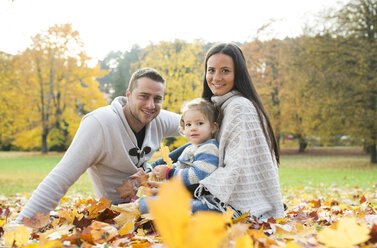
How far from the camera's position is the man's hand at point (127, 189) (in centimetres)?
307

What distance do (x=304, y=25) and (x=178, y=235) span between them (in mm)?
23281

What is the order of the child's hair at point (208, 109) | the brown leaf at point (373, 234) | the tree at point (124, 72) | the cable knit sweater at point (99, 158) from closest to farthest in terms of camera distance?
1. the brown leaf at point (373, 234)
2. the cable knit sweater at point (99, 158)
3. the child's hair at point (208, 109)
4. the tree at point (124, 72)

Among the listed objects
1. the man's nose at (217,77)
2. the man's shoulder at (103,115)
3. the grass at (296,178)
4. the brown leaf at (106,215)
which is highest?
the man's nose at (217,77)

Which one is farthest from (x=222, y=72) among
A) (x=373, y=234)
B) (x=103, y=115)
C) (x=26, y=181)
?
(x=26, y=181)

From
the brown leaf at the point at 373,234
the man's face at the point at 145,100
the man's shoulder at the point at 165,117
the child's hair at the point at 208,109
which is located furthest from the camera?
the man's shoulder at the point at 165,117

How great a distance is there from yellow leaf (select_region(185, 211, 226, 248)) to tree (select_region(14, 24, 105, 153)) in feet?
77.7

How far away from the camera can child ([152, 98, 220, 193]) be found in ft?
8.55

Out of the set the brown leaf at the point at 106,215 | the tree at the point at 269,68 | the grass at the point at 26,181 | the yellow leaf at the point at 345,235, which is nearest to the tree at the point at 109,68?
the tree at the point at 269,68

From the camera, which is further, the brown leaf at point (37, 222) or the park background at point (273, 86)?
the park background at point (273, 86)

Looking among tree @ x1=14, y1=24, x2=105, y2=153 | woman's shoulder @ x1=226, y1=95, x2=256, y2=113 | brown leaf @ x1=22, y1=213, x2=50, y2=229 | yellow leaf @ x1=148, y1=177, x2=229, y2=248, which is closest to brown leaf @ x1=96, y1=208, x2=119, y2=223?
brown leaf @ x1=22, y1=213, x2=50, y2=229

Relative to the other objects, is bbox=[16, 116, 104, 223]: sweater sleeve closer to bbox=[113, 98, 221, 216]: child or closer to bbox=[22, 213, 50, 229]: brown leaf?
bbox=[22, 213, 50, 229]: brown leaf

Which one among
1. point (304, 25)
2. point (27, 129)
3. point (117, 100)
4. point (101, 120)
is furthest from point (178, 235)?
point (27, 129)

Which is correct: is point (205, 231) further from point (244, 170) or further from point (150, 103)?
point (150, 103)

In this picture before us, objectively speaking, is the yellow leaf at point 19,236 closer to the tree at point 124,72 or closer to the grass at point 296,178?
the grass at point 296,178
